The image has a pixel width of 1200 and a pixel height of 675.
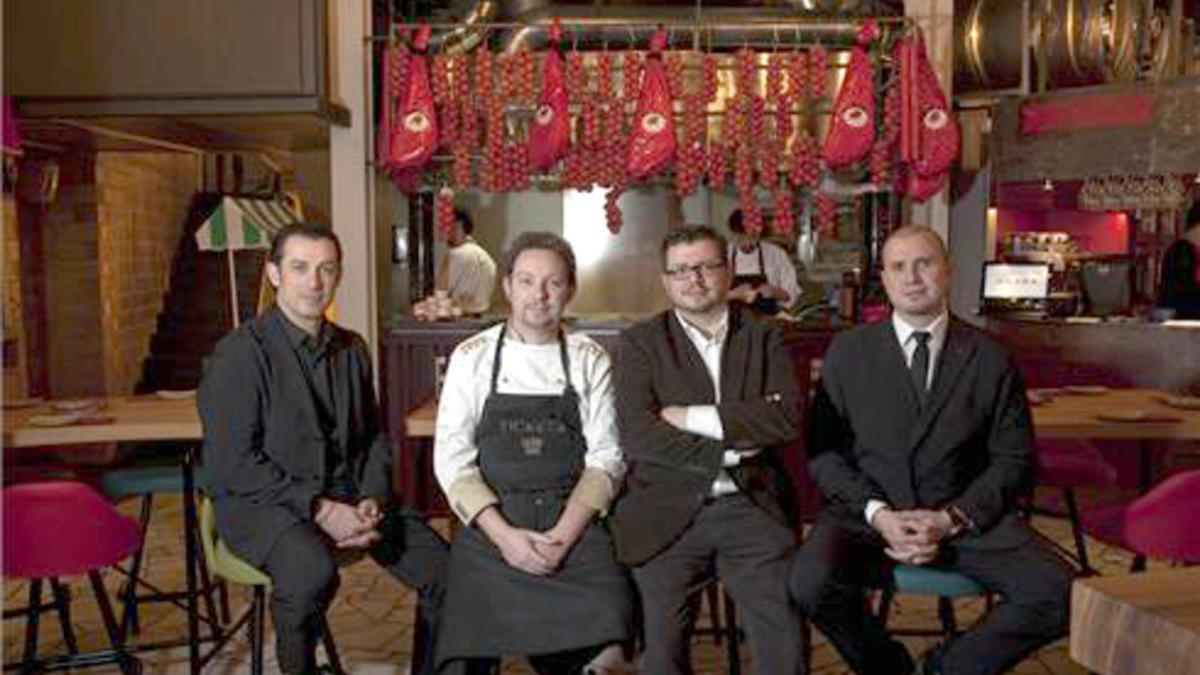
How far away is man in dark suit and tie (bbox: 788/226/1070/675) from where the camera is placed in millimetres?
2719

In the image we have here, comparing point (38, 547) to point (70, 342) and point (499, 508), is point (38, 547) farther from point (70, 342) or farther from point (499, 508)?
point (70, 342)

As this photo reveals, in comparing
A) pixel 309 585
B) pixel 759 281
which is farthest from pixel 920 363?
pixel 759 281

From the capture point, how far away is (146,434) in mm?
3459

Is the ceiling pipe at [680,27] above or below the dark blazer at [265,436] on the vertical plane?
above

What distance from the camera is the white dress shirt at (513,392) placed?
2.90 m

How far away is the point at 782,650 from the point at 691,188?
3396mm

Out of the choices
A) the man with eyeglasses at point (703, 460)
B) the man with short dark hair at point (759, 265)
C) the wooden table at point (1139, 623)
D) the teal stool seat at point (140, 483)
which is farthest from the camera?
the man with short dark hair at point (759, 265)

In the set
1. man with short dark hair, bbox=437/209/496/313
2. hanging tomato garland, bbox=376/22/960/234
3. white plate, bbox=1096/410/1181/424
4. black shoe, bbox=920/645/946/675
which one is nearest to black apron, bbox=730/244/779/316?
hanging tomato garland, bbox=376/22/960/234

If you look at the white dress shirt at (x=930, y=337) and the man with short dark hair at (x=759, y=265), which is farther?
the man with short dark hair at (x=759, y=265)

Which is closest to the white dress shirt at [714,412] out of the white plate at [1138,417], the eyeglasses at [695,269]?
the eyeglasses at [695,269]

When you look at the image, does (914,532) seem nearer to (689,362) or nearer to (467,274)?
(689,362)

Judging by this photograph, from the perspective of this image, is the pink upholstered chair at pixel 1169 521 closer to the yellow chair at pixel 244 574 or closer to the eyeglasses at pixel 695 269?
the eyeglasses at pixel 695 269

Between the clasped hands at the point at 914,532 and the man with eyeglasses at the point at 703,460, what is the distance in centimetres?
26

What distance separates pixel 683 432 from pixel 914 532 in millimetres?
636
